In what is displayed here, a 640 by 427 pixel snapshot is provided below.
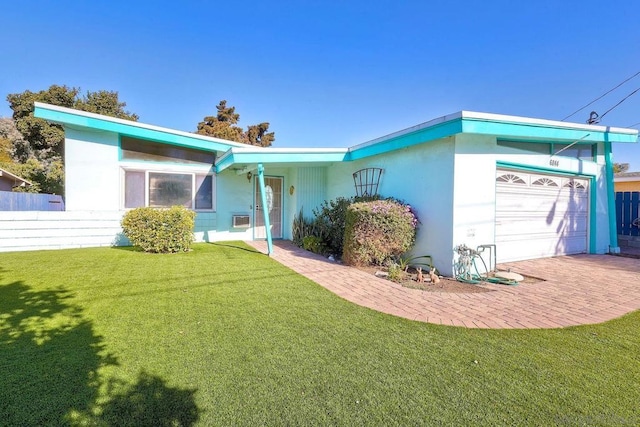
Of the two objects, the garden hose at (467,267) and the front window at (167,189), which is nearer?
the garden hose at (467,267)

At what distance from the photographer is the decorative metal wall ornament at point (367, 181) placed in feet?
27.5

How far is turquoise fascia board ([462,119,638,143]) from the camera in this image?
571 cm

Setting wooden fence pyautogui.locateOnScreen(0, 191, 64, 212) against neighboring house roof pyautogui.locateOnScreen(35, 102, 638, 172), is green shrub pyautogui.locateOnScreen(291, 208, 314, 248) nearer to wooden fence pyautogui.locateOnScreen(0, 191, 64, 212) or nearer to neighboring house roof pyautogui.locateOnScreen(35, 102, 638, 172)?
neighboring house roof pyautogui.locateOnScreen(35, 102, 638, 172)

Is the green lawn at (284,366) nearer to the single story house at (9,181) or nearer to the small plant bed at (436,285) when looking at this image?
the small plant bed at (436,285)

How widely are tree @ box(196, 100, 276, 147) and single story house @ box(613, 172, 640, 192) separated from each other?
23827 mm

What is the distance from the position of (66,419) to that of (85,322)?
1.83m

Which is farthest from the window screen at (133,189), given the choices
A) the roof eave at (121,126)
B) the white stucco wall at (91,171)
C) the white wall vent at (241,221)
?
the white wall vent at (241,221)

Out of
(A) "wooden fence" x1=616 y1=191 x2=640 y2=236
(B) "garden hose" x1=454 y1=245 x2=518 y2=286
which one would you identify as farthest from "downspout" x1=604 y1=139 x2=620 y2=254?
(B) "garden hose" x1=454 y1=245 x2=518 y2=286

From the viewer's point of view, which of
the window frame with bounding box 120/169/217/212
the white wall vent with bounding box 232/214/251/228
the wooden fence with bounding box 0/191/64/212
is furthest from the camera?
the wooden fence with bounding box 0/191/64/212

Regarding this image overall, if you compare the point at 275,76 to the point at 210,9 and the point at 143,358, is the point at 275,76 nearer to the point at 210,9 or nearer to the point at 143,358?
the point at 210,9

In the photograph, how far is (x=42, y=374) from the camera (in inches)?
92.6

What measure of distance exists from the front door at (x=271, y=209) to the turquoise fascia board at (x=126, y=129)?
6.88 feet

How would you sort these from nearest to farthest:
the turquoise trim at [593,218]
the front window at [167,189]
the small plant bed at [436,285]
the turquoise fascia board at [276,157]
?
the small plant bed at [436,285] < the turquoise fascia board at [276,157] < the turquoise trim at [593,218] < the front window at [167,189]

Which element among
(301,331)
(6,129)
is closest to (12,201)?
(301,331)
